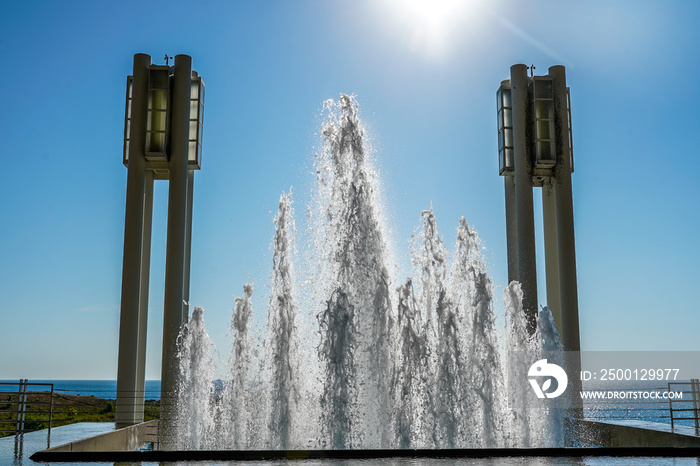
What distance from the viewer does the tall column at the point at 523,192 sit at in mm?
16562

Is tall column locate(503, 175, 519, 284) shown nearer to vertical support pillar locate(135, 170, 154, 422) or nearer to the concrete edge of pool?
vertical support pillar locate(135, 170, 154, 422)

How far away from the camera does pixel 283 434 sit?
31.1ft

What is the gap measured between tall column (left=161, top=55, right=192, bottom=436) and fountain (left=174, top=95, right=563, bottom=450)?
2.45 m

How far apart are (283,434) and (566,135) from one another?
11210mm

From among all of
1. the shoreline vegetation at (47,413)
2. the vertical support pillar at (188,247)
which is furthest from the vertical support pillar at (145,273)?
the shoreline vegetation at (47,413)

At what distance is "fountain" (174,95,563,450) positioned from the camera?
31.4 ft

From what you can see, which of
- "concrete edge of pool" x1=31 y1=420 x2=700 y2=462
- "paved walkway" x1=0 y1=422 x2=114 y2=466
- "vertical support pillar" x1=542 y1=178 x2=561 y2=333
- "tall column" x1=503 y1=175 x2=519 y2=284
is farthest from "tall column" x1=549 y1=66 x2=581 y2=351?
"paved walkway" x1=0 y1=422 x2=114 y2=466

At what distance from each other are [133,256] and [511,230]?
953 centimetres

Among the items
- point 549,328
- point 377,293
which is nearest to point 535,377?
point 549,328

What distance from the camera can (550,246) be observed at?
18.3m

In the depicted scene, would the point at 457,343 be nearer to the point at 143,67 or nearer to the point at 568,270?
the point at 568,270

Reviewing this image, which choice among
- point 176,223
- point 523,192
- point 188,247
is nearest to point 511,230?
point 523,192

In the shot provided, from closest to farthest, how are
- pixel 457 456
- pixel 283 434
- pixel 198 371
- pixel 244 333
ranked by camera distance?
pixel 457 456, pixel 283 434, pixel 244 333, pixel 198 371

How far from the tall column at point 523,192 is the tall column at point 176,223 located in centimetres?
815
